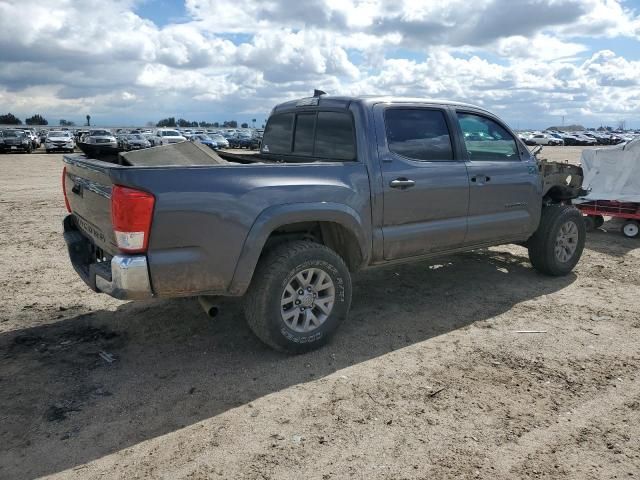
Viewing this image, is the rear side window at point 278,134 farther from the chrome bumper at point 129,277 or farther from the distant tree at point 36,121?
the distant tree at point 36,121

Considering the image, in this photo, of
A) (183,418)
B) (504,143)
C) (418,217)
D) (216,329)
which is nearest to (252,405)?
(183,418)

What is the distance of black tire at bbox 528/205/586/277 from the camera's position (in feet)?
19.1

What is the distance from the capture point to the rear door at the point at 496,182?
5.03 metres

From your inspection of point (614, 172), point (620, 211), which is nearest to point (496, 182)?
point (620, 211)

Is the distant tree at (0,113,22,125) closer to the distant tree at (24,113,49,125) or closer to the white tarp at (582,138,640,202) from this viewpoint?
the distant tree at (24,113,49,125)

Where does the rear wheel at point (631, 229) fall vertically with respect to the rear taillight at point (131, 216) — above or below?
below

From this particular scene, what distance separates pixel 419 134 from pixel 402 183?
0.59 meters

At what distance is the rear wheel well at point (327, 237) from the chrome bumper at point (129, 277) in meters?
0.98

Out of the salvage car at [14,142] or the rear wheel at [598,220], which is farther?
the salvage car at [14,142]

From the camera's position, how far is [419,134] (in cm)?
467

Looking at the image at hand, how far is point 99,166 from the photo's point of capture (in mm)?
3389

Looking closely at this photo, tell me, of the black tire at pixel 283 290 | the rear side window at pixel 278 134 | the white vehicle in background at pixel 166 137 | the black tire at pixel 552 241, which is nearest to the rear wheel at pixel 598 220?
the black tire at pixel 552 241

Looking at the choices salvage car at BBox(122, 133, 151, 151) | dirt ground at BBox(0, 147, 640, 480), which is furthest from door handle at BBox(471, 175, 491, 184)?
salvage car at BBox(122, 133, 151, 151)

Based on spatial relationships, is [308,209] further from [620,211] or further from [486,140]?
[620,211]
